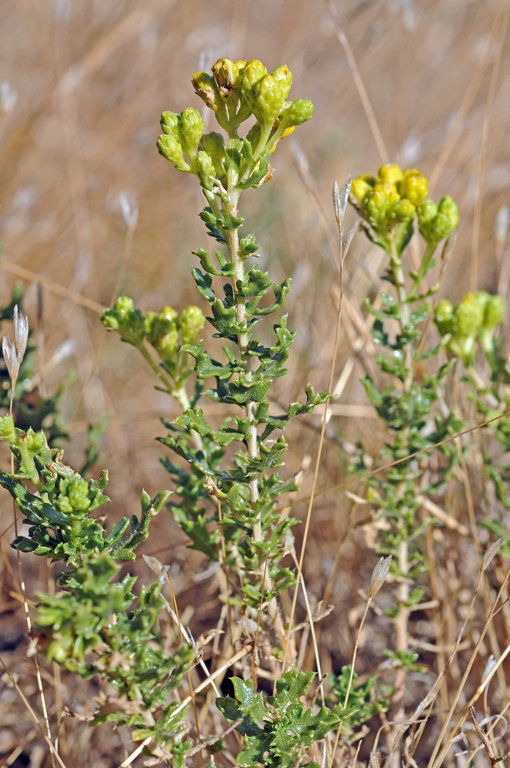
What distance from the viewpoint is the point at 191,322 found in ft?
4.59

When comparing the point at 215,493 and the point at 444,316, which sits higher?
the point at 444,316

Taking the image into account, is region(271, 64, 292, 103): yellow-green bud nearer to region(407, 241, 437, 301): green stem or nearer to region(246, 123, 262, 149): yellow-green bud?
region(246, 123, 262, 149): yellow-green bud

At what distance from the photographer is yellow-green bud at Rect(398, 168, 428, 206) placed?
1498 millimetres

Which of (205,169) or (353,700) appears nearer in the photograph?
(205,169)

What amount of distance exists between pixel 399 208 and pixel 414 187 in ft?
0.24

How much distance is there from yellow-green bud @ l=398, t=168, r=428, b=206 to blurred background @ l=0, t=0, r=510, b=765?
1.79 feet

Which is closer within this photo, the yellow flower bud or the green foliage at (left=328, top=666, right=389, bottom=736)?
the yellow flower bud

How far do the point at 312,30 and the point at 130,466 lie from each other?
11.2ft

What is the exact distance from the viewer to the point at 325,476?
8.27 ft

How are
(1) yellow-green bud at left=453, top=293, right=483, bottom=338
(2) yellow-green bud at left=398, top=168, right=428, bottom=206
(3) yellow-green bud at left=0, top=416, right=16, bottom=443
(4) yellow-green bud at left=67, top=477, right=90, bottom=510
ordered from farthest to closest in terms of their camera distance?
1. (1) yellow-green bud at left=453, top=293, right=483, bottom=338
2. (2) yellow-green bud at left=398, top=168, right=428, bottom=206
3. (3) yellow-green bud at left=0, top=416, right=16, bottom=443
4. (4) yellow-green bud at left=67, top=477, right=90, bottom=510

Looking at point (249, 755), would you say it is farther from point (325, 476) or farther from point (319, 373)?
point (319, 373)

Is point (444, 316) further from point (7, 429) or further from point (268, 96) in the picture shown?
point (7, 429)

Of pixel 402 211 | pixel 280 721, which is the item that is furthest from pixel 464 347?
pixel 280 721

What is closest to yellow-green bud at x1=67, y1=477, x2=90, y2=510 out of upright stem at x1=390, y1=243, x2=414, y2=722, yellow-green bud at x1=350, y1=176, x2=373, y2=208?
upright stem at x1=390, y1=243, x2=414, y2=722
